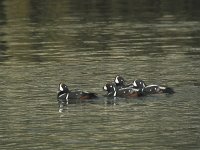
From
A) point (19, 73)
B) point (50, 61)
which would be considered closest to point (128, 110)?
point (19, 73)

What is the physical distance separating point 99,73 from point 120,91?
542 cm

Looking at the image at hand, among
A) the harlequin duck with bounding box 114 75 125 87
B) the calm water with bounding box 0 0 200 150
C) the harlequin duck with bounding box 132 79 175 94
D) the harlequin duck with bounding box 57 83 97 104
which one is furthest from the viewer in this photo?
the harlequin duck with bounding box 114 75 125 87

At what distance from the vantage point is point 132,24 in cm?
6216

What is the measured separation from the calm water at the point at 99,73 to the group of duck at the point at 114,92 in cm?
26

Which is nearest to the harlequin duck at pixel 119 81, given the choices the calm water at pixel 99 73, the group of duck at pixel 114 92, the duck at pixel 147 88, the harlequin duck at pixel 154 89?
the duck at pixel 147 88

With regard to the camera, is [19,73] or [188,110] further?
[19,73]

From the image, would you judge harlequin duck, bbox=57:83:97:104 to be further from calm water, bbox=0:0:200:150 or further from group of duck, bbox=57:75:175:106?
calm water, bbox=0:0:200:150

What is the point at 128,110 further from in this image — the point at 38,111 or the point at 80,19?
the point at 80,19

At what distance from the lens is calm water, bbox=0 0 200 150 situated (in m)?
28.7

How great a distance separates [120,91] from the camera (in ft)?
114

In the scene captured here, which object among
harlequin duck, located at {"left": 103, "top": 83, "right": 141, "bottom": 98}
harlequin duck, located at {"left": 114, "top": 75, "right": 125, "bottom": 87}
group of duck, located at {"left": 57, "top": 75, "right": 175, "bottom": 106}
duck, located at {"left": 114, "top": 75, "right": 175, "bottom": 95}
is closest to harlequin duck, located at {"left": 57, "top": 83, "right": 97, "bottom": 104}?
group of duck, located at {"left": 57, "top": 75, "right": 175, "bottom": 106}

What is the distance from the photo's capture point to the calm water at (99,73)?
28734 millimetres

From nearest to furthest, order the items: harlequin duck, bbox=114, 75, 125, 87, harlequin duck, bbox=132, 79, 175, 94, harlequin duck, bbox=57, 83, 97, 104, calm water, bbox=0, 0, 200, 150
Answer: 1. calm water, bbox=0, 0, 200, 150
2. harlequin duck, bbox=132, 79, 175, 94
3. harlequin duck, bbox=57, 83, 97, 104
4. harlequin duck, bbox=114, 75, 125, 87

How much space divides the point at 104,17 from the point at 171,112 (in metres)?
36.2
